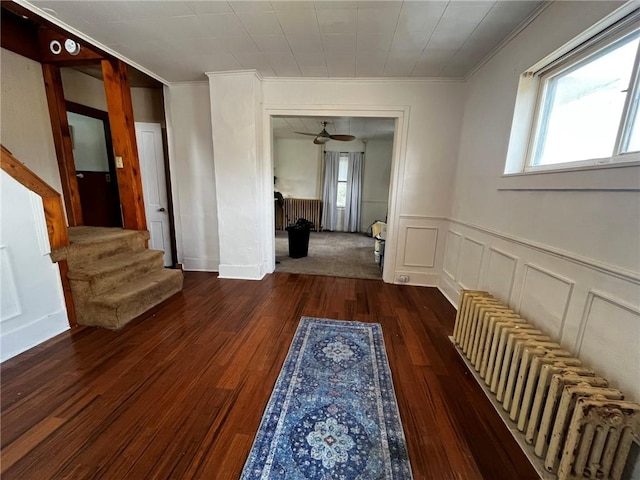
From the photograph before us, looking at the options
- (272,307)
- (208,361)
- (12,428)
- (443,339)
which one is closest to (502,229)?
(443,339)

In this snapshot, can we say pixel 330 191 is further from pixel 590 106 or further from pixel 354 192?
pixel 590 106

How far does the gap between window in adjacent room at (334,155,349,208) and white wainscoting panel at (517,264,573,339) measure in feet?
19.8

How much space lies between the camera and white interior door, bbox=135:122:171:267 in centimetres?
371

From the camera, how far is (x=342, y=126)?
578 cm

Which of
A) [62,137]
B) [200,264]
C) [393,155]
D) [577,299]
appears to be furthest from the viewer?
[200,264]

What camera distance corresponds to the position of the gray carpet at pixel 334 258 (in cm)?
408

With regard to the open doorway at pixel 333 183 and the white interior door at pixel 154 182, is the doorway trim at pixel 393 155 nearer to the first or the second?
the white interior door at pixel 154 182

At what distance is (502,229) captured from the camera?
217cm

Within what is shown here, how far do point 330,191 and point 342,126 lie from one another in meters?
2.14

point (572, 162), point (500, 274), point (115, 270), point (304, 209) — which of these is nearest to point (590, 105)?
point (572, 162)

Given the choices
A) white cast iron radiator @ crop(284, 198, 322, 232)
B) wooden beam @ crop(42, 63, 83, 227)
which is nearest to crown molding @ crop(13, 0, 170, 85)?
wooden beam @ crop(42, 63, 83, 227)

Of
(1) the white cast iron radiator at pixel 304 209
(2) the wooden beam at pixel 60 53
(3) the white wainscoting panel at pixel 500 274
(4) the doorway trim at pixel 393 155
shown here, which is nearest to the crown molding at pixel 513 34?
(4) the doorway trim at pixel 393 155

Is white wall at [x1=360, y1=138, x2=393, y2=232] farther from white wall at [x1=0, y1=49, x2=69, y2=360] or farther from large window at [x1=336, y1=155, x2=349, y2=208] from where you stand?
white wall at [x1=0, y1=49, x2=69, y2=360]

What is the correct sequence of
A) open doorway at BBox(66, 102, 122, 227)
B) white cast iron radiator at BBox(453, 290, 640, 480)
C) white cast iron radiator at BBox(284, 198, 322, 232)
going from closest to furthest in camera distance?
white cast iron radiator at BBox(453, 290, 640, 480), open doorway at BBox(66, 102, 122, 227), white cast iron radiator at BBox(284, 198, 322, 232)
